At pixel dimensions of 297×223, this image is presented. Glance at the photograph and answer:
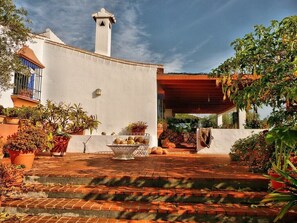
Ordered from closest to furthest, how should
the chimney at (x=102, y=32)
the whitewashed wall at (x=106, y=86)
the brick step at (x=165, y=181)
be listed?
the brick step at (x=165, y=181) → the whitewashed wall at (x=106, y=86) → the chimney at (x=102, y=32)

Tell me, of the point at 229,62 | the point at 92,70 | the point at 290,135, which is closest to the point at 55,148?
the point at 92,70

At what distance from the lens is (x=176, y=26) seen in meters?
12.3

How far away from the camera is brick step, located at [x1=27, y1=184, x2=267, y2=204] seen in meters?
4.27

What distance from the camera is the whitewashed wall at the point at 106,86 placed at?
11.3 metres

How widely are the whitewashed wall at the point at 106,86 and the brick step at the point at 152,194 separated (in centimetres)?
651

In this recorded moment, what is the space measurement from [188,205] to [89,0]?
13764 mm

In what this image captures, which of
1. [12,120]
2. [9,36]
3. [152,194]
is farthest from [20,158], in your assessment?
[9,36]

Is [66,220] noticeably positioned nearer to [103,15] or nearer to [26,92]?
[26,92]

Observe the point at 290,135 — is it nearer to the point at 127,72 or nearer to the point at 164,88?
the point at 127,72

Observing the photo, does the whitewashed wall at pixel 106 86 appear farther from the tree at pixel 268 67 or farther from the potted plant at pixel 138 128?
the tree at pixel 268 67

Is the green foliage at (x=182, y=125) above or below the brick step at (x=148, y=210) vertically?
above

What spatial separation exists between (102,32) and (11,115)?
718cm

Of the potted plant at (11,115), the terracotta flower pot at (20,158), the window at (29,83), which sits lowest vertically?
the terracotta flower pot at (20,158)

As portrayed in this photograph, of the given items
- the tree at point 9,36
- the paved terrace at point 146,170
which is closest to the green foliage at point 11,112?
the tree at point 9,36
